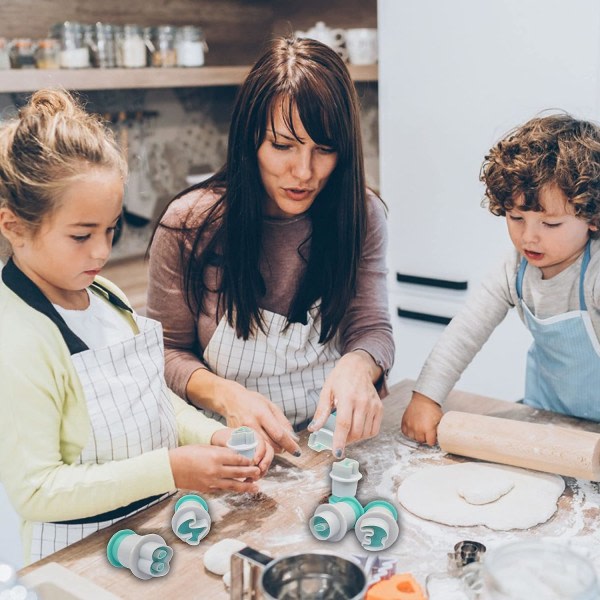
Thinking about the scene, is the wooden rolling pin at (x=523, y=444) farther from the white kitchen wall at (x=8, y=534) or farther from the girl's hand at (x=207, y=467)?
the white kitchen wall at (x=8, y=534)

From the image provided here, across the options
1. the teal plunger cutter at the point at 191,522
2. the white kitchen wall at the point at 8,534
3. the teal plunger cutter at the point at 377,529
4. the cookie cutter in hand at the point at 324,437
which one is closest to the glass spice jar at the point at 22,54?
the white kitchen wall at the point at 8,534

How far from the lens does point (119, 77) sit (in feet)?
7.13

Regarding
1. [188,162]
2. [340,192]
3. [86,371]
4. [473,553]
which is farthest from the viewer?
[188,162]

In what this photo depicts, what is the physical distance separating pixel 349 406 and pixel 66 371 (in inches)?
17.1

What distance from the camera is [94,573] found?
2.90ft

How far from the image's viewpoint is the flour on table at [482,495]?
991 mm

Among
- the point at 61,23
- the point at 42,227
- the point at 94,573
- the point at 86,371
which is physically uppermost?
the point at 61,23

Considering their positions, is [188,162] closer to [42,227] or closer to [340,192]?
[340,192]

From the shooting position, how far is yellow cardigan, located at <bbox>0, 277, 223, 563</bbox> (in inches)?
35.2

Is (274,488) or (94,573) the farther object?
(274,488)

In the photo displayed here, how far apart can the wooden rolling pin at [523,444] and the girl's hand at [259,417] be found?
0.23 m

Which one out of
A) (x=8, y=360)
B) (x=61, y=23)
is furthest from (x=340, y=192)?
(x=61, y=23)

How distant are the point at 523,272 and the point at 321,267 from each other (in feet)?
1.19

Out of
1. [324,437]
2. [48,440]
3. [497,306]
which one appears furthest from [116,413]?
[497,306]
